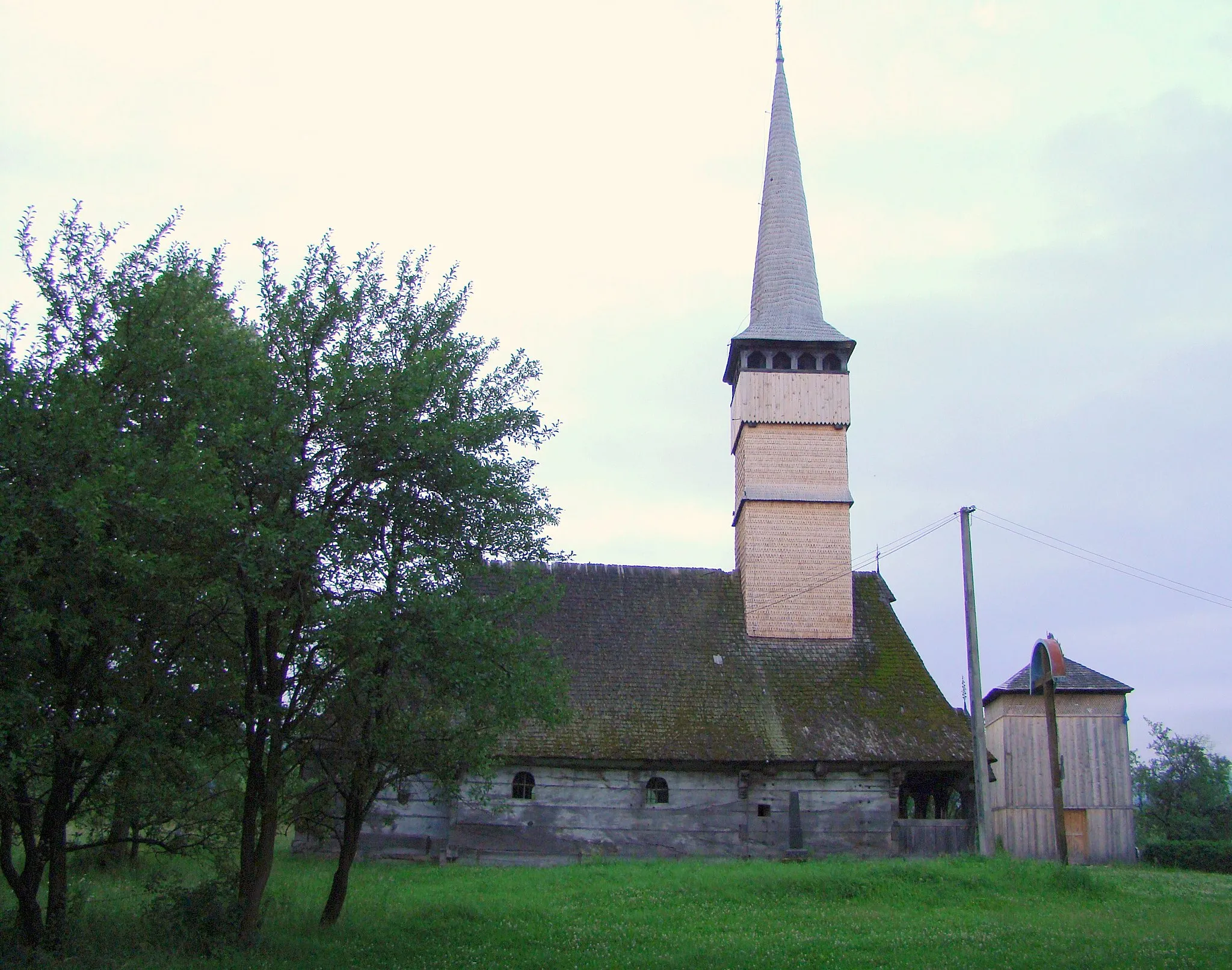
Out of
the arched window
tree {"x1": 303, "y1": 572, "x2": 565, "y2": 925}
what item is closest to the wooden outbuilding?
the arched window

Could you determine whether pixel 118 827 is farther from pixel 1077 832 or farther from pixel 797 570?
pixel 1077 832

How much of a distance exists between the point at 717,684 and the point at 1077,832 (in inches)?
431

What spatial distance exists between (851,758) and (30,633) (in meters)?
17.4

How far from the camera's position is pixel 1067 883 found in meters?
17.4

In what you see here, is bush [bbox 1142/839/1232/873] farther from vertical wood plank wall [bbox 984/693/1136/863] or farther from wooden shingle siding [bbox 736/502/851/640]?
wooden shingle siding [bbox 736/502/851/640]

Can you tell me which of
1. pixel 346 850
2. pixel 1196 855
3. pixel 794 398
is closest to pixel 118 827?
pixel 346 850

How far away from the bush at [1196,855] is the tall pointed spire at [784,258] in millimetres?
15575

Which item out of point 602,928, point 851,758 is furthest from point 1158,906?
point 602,928

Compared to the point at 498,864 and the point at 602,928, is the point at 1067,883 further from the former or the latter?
the point at 498,864

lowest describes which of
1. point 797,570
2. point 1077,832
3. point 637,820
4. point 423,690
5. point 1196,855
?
point 1196,855

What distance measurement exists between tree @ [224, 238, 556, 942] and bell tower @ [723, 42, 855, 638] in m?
14.4

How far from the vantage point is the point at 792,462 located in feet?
90.2

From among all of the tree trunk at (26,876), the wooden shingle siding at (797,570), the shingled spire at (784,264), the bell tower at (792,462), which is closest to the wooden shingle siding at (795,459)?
the bell tower at (792,462)

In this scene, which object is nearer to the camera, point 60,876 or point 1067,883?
point 60,876
